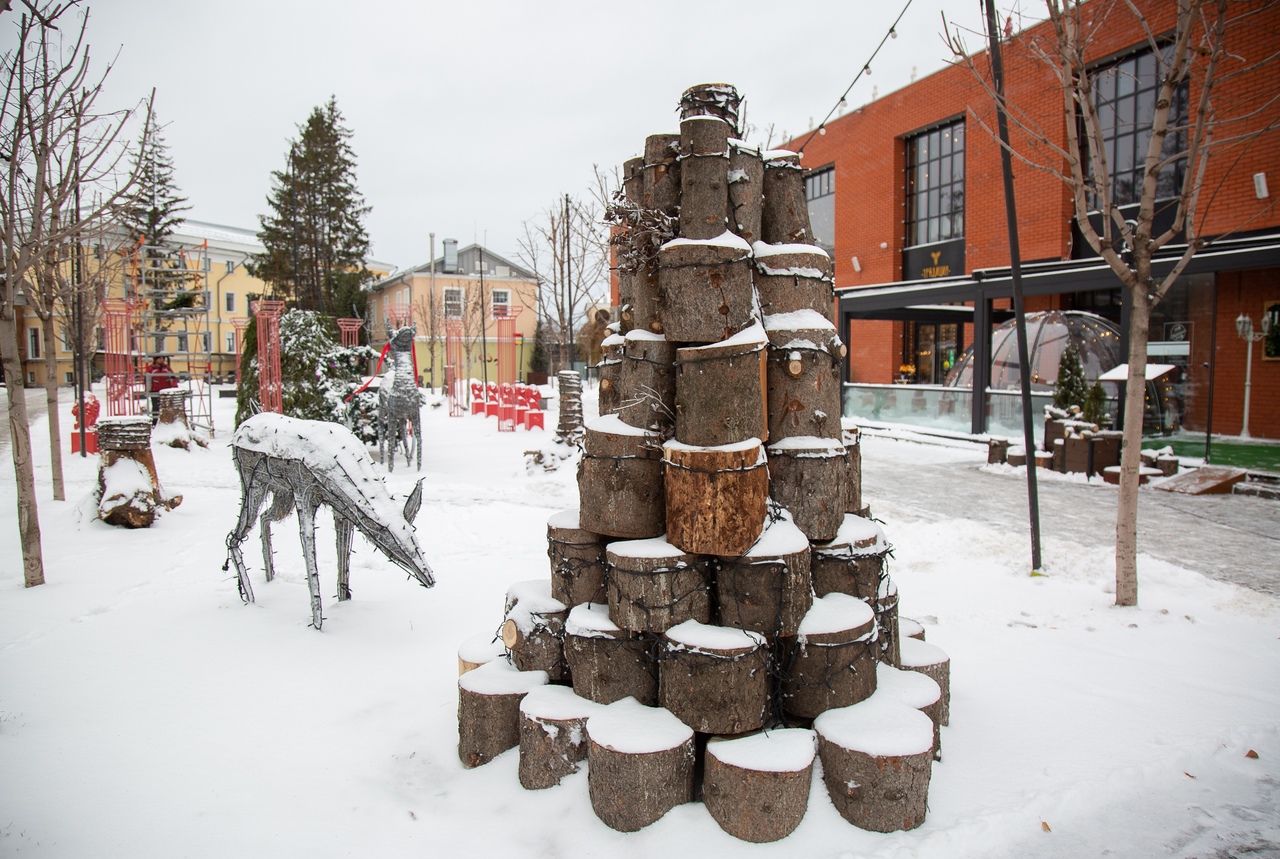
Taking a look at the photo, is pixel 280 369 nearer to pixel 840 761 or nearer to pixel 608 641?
pixel 608 641

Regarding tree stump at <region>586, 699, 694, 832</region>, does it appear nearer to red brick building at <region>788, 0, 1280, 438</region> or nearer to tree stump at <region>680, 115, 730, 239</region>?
tree stump at <region>680, 115, 730, 239</region>

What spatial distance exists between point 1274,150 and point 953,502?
10.00 m

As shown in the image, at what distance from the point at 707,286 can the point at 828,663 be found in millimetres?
1638

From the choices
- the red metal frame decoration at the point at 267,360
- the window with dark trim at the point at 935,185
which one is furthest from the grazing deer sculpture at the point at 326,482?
the window with dark trim at the point at 935,185

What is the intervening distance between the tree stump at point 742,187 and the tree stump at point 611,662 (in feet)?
6.08

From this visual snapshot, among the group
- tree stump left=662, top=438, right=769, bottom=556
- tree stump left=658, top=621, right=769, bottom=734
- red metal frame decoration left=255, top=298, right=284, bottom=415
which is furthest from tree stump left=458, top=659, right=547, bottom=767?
red metal frame decoration left=255, top=298, right=284, bottom=415

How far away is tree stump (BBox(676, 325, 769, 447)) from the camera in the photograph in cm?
290

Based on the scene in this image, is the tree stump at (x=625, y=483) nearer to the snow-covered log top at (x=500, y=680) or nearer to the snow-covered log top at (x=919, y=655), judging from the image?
the snow-covered log top at (x=500, y=680)

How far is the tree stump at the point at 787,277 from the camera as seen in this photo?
3.26 metres

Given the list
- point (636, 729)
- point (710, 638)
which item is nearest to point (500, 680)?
point (636, 729)

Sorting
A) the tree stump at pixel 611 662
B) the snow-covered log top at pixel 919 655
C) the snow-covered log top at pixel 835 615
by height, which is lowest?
the snow-covered log top at pixel 919 655

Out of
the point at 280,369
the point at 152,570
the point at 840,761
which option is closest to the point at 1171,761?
the point at 840,761

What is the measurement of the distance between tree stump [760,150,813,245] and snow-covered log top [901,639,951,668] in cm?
208

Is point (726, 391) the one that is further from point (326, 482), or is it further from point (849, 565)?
point (326, 482)
